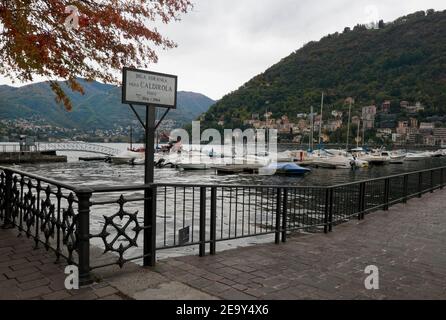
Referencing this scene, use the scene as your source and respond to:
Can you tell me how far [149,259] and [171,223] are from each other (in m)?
5.94

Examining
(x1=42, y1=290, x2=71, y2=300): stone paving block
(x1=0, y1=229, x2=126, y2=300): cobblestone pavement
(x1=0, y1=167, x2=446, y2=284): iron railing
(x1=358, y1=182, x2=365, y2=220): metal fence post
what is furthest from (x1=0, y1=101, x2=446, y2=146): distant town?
(x1=42, y1=290, x2=71, y2=300): stone paving block

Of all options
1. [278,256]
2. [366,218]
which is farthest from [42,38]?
[366,218]

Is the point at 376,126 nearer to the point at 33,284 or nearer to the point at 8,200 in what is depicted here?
the point at 8,200

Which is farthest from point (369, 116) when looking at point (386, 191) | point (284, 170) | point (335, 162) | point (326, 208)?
point (326, 208)

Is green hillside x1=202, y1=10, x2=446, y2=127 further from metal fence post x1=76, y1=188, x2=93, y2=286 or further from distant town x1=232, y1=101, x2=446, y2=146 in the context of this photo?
metal fence post x1=76, y1=188, x2=93, y2=286

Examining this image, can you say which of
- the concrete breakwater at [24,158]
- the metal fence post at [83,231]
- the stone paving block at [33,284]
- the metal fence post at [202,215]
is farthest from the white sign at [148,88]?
the concrete breakwater at [24,158]

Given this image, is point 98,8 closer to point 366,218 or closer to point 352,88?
point 366,218

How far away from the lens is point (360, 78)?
140 meters

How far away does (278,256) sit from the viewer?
18.8 ft

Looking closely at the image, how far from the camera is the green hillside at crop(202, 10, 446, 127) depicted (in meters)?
133

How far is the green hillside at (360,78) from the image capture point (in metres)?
133

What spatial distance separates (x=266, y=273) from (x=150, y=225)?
1732 millimetres
